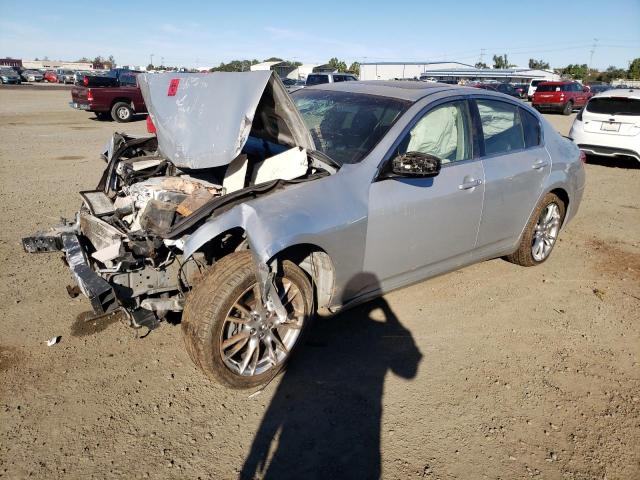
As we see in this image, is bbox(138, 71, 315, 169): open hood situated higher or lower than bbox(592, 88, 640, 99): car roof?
lower

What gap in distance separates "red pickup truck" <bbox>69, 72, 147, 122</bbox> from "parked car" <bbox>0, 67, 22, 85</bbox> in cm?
3431

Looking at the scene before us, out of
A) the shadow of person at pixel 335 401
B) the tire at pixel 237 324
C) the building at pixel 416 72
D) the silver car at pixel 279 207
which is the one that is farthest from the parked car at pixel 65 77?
the tire at pixel 237 324

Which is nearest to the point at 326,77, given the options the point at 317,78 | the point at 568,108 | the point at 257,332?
the point at 317,78

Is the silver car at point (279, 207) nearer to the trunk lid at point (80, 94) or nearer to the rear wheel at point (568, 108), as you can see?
the trunk lid at point (80, 94)

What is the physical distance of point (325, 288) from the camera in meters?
3.13

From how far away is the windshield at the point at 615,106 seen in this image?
983cm

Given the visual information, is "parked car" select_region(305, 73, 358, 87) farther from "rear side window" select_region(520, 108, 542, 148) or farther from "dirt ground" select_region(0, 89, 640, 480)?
"dirt ground" select_region(0, 89, 640, 480)

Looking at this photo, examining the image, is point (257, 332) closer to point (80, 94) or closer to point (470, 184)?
point (470, 184)

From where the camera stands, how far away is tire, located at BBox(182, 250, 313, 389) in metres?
2.63

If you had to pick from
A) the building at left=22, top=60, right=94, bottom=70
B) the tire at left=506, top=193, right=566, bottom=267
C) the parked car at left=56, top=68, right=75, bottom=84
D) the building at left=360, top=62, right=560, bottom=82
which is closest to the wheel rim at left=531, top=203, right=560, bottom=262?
the tire at left=506, top=193, right=566, bottom=267

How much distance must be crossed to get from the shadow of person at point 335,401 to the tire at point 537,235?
1.67 meters

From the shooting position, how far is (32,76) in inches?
1940

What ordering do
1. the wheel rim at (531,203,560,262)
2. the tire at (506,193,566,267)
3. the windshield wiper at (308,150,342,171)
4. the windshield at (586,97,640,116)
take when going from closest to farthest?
1. the windshield wiper at (308,150,342,171)
2. the tire at (506,193,566,267)
3. the wheel rim at (531,203,560,262)
4. the windshield at (586,97,640,116)

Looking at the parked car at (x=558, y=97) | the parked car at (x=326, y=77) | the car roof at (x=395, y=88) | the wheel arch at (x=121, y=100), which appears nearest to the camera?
the car roof at (x=395, y=88)
